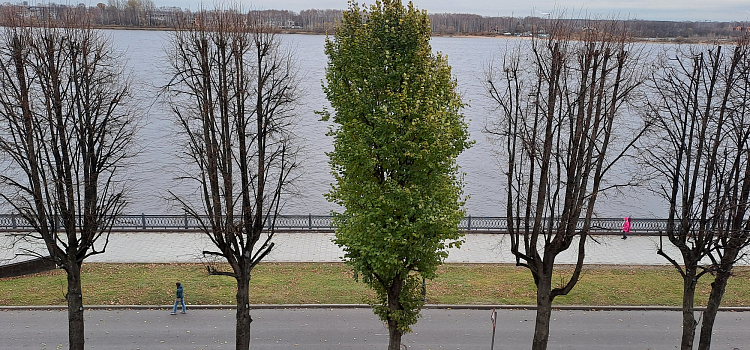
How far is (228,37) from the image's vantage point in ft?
44.3

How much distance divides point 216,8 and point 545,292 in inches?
392

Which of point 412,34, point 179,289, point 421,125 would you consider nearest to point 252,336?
point 179,289

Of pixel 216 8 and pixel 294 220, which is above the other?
pixel 216 8

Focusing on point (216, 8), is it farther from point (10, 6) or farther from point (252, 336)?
point (252, 336)

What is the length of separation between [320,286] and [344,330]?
325 cm

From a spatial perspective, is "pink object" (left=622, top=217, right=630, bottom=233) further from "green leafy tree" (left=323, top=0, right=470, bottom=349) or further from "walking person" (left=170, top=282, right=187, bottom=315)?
"walking person" (left=170, top=282, right=187, bottom=315)

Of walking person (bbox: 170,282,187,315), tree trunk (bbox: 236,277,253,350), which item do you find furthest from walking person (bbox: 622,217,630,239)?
walking person (bbox: 170,282,187,315)

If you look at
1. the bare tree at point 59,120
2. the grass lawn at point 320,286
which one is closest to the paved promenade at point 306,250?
the grass lawn at point 320,286

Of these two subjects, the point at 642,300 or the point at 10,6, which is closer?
the point at 10,6

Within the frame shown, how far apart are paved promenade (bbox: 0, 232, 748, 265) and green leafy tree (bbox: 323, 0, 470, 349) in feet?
36.7

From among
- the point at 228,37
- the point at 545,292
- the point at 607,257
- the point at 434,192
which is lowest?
the point at 607,257

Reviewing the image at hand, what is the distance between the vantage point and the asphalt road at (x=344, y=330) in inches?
616

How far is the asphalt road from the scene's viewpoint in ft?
51.3

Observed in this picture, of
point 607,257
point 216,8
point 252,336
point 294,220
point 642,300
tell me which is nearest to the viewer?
point 216,8
